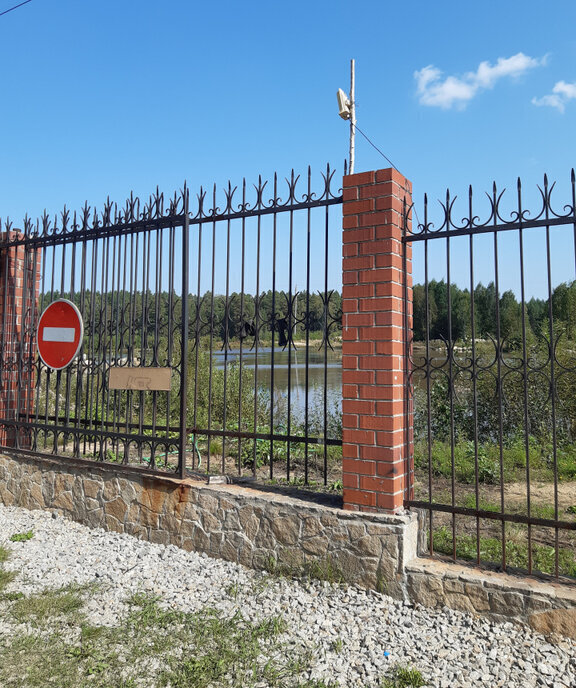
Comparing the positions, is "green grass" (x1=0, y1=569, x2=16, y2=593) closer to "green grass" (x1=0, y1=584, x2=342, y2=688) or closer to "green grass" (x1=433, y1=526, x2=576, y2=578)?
"green grass" (x1=0, y1=584, x2=342, y2=688)

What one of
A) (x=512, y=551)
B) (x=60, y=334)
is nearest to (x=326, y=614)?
(x=512, y=551)

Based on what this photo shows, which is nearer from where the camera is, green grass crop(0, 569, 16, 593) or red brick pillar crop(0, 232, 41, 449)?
green grass crop(0, 569, 16, 593)

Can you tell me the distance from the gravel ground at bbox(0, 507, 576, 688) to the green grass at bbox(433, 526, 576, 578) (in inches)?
25.6

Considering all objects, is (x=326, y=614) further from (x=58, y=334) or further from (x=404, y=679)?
(x=58, y=334)

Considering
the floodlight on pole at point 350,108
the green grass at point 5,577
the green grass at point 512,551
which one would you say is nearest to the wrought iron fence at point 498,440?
the green grass at point 512,551

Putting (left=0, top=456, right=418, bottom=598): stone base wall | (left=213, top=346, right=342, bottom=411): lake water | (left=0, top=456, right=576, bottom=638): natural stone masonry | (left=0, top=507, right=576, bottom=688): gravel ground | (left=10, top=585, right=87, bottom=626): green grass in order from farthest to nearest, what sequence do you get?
1. (left=213, top=346, right=342, bottom=411): lake water
2. (left=0, top=456, right=418, bottom=598): stone base wall
3. (left=10, top=585, right=87, bottom=626): green grass
4. (left=0, top=456, right=576, bottom=638): natural stone masonry
5. (left=0, top=507, right=576, bottom=688): gravel ground

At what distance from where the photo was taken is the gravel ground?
2666 millimetres

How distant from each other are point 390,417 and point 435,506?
25.1 inches

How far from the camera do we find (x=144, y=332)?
15.9 ft

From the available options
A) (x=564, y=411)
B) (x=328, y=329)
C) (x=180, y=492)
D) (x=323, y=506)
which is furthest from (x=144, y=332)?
(x=564, y=411)

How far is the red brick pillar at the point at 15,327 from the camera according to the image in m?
5.89

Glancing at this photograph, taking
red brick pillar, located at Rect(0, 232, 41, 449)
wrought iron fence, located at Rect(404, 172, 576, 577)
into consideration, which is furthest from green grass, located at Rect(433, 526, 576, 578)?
red brick pillar, located at Rect(0, 232, 41, 449)

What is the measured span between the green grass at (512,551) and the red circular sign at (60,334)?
3.84m

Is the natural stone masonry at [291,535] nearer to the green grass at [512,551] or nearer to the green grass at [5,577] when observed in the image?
the green grass at [512,551]
